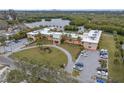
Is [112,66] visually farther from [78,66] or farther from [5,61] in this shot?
[5,61]

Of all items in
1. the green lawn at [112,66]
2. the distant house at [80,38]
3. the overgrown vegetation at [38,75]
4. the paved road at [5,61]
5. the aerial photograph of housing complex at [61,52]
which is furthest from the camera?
the distant house at [80,38]

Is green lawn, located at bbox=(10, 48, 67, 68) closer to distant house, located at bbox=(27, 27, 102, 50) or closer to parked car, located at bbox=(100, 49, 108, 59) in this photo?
distant house, located at bbox=(27, 27, 102, 50)

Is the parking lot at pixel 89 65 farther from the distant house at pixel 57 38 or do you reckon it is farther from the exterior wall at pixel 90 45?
the distant house at pixel 57 38

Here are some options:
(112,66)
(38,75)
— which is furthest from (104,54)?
(38,75)

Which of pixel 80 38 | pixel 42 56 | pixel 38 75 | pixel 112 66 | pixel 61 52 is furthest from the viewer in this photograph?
pixel 80 38

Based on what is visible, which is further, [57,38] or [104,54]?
[57,38]

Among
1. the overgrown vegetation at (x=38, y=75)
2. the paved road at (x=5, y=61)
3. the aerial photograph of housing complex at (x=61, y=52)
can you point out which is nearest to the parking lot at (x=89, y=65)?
the aerial photograph of housing complex at (x=61, y=52)

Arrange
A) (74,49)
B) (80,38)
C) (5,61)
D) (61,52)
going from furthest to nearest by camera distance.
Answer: (80,38), (74,49), (61,52), (5,61)

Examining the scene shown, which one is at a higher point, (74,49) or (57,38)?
(57,38)
